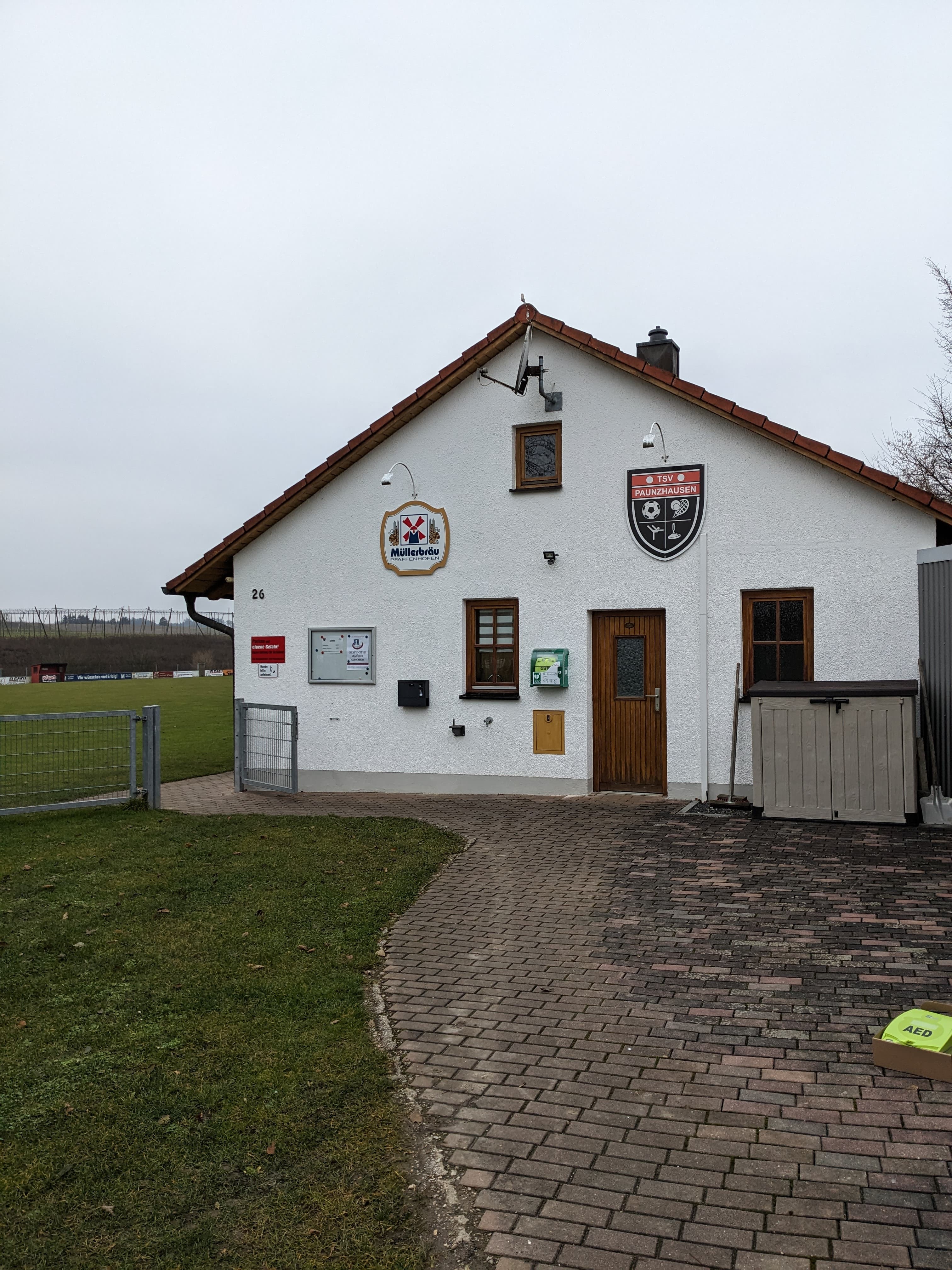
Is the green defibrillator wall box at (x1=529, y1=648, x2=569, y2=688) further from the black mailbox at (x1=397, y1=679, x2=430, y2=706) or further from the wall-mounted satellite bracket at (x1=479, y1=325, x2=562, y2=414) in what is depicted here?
the wall-mounted satellite bracket at (x1=479, y1=325, x2=562, y2=414)

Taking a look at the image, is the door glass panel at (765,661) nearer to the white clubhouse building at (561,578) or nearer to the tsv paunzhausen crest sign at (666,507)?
the white clubhouse building at (561,578)

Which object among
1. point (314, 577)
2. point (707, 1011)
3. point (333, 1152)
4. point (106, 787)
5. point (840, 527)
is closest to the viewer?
point (333, 1152)

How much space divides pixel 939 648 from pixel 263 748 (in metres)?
8.79

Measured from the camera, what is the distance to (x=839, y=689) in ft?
33.9

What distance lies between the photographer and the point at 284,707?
1364cm

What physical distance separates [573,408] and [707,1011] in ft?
28.9

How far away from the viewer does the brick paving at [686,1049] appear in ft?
11.1

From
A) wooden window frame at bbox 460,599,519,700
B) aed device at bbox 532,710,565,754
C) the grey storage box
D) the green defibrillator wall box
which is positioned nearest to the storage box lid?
the grey storage box

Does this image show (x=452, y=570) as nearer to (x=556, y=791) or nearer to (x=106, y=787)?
(x=556, y=791)

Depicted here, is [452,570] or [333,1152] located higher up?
[452,570]

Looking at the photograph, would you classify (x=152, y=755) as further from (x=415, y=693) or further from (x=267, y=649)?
(x=415, y=693)

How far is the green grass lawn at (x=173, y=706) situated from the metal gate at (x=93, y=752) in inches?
62.6

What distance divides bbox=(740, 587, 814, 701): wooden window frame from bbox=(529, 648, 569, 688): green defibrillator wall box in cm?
214

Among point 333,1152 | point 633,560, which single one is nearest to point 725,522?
point 633,560
